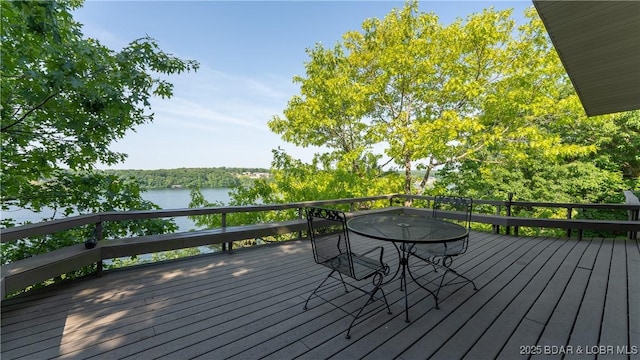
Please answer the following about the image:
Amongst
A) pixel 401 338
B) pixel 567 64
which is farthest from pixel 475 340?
pixel 567 64

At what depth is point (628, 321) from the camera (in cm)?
202

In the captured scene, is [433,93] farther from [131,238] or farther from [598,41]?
[131,238]

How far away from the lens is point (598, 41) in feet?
7.66

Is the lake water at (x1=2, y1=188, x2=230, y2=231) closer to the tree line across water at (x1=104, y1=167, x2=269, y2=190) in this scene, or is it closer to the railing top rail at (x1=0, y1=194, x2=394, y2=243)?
the tree line across water at (x1=104, y1=167, x2=269, y2=190)

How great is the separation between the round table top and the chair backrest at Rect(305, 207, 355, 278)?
0.82 ft

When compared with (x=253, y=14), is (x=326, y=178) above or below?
below

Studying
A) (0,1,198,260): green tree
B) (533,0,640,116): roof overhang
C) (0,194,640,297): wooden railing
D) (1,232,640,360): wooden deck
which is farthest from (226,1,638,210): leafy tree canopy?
(1,232,640,360): wooden deck

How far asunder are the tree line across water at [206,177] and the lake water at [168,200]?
0.20 meters

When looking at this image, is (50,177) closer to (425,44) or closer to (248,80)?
(248,80)

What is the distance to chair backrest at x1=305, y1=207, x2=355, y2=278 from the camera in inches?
89.2

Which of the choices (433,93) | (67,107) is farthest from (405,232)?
(433,93)

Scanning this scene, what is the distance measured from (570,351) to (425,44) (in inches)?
302

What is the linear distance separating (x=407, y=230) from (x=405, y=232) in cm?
11

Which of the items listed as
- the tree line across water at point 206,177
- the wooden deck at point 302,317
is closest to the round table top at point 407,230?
the wooden deck at point 302,317
